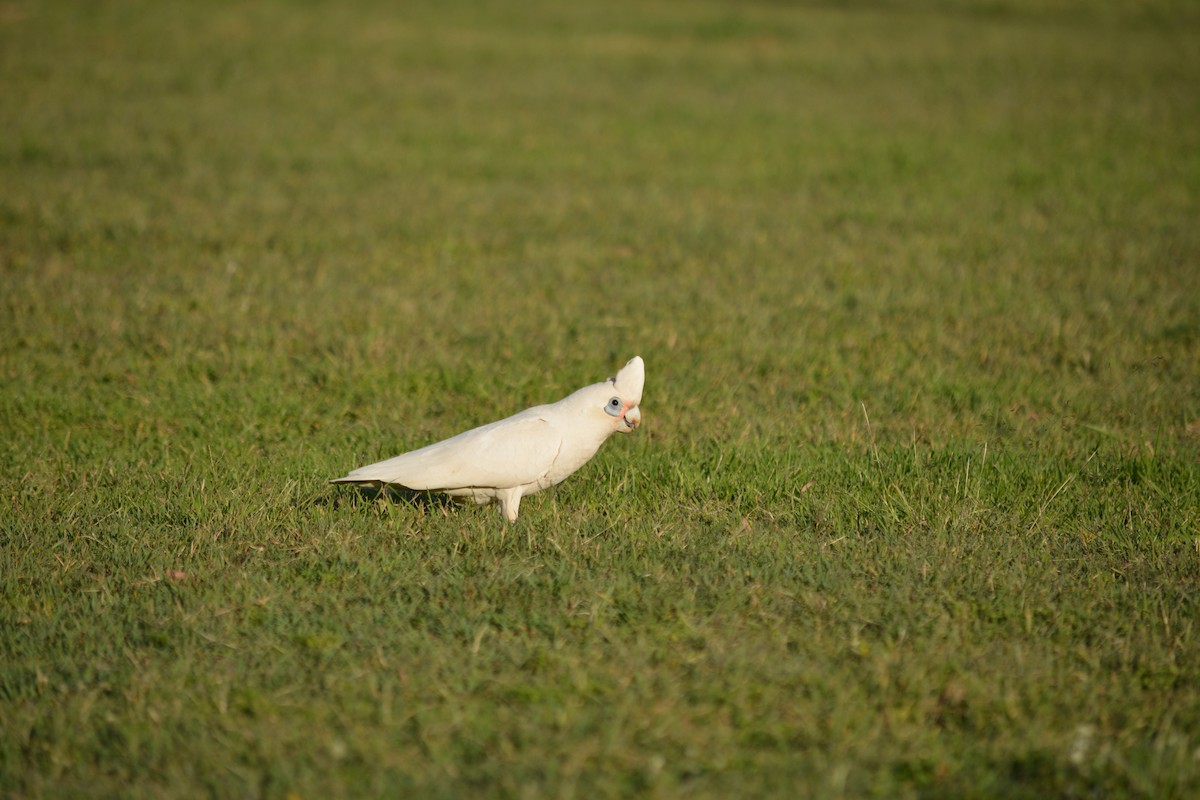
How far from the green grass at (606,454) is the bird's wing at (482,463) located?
0.24 m

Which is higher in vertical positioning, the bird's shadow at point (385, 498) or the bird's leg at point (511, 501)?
the bird's leg at point (511, 501)

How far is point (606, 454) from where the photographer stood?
5.37 meters

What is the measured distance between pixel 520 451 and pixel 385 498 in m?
0.68

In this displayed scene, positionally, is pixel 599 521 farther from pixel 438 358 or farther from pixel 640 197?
pixel 640 197

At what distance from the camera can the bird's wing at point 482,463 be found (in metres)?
4.36

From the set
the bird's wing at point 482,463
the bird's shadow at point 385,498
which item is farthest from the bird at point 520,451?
the bird's shadow at point 385,498

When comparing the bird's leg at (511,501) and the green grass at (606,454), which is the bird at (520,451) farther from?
the green grass at (606,454)

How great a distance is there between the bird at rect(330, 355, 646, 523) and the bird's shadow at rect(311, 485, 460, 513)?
19 cm

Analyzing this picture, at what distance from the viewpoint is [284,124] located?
42.6 ft

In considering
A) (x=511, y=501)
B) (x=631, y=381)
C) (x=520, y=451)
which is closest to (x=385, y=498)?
(x=511, y=501)

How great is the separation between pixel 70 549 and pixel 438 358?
262 centimetres

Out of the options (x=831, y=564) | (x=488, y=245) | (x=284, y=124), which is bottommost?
(x=831, y=564)

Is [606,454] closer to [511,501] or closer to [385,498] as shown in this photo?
[511,501]

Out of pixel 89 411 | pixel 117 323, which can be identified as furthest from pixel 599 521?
pixel 117 323
